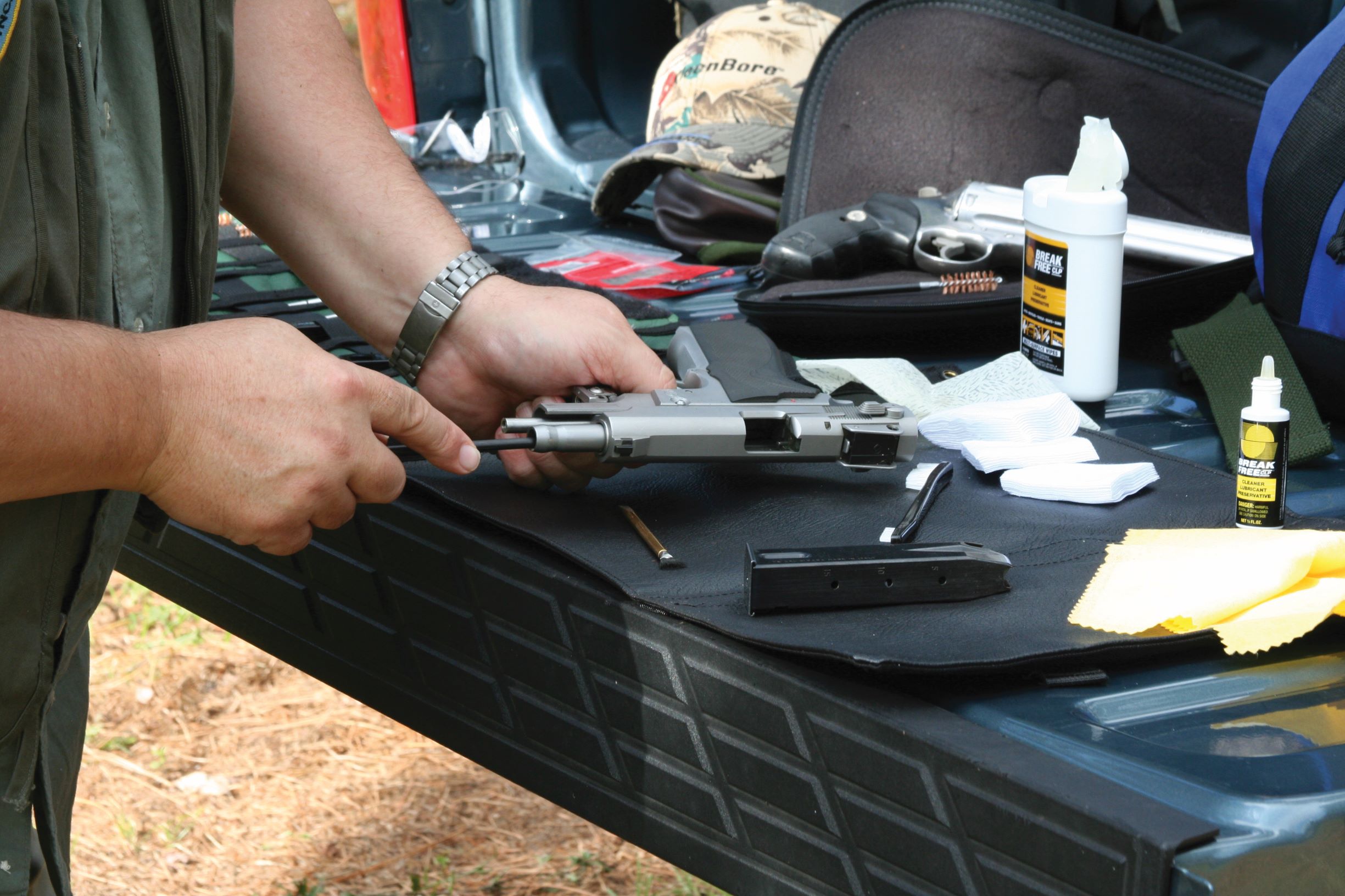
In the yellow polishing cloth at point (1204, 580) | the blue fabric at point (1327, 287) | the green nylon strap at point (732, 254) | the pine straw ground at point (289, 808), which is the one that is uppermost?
the blue fabric at point (1327, 287)

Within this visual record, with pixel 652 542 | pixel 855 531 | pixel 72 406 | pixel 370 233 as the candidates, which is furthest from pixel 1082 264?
pixel 72 406

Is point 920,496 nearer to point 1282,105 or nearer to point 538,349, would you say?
point 538,349

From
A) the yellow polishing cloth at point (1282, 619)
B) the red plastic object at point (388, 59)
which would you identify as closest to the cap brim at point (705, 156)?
the red plastic object at point (388, 59)

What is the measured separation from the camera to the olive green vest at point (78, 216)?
0.76 m

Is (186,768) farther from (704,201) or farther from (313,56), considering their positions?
(313,56)

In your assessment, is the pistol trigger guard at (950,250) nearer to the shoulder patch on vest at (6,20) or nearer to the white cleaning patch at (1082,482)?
the white cleaning patch at (1082,482)

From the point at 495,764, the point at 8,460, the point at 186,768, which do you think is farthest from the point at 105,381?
the point at 186,768

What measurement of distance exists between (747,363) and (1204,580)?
416 mm

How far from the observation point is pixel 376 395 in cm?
84

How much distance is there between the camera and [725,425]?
94cm

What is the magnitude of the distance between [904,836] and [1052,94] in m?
1.21

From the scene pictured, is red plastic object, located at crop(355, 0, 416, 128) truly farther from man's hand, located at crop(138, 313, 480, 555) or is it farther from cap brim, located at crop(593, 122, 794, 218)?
man's hand, located at crop(138, 313, 480, 555)

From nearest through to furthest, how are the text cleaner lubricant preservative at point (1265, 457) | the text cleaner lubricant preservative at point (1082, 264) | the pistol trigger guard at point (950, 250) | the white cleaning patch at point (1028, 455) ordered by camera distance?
the text cleaner lubricant preservative at point (1265, 457) → the white cleaning patch at point (1028, 455) → the text cleaner lubricant preservative at point (1082, 264) → the pistol trigger guard at point (950, 250)

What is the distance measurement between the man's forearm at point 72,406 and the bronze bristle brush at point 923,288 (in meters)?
0.76
